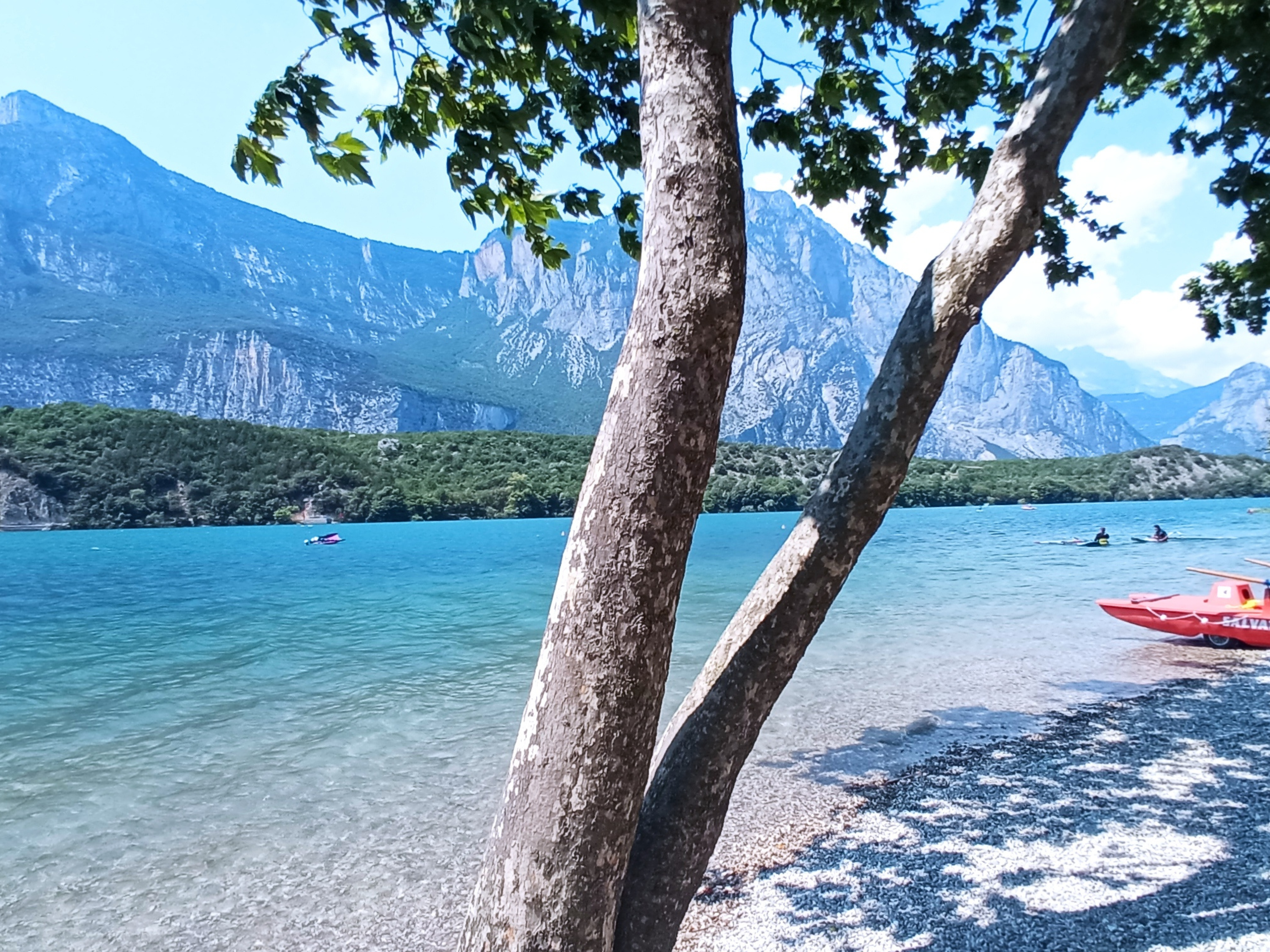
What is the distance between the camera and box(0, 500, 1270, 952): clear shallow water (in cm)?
624

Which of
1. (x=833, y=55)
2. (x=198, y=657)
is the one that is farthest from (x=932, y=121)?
(x=198, y=657)

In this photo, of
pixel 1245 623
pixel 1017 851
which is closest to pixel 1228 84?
pixel 1017 851

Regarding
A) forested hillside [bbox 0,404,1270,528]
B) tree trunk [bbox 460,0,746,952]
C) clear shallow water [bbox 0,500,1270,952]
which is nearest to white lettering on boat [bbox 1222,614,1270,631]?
clear shallow water [bbox 0,500,1270,952]

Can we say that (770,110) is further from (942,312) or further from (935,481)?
(935,481)

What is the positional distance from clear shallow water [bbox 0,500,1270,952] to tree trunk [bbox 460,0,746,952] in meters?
4.46

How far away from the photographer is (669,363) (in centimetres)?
166

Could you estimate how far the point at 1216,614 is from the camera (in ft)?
46.9

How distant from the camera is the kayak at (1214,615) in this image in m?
13.9

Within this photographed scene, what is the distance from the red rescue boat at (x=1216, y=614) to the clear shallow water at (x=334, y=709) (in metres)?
0.54

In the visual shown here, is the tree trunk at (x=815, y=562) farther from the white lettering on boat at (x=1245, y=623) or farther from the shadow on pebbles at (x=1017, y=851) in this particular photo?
the white lettering on boat at (x=1245, y=623)

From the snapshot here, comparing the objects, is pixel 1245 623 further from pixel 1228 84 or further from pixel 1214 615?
pixel 1228 84

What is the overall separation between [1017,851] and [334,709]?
10896 mm

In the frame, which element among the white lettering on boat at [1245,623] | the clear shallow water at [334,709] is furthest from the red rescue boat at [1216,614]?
the clear shallow water at [334,709]

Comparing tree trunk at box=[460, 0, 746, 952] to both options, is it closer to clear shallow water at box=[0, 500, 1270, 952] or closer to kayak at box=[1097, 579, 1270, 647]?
clear shallow water at box=[0, 500, 1270, 952]
